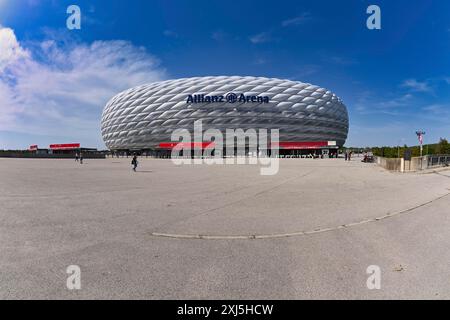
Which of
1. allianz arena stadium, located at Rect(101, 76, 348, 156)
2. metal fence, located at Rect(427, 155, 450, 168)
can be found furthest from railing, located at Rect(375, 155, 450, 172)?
allianz arena stadium, located at Rect(101, 76, 348, 156)

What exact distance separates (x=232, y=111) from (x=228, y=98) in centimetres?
421

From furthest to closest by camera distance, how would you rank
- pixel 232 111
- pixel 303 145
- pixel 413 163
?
Result: 1. pixel 232 111
2. pixel 303 145
3. pixel 413 163

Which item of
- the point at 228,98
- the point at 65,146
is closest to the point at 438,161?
the point at 228,98

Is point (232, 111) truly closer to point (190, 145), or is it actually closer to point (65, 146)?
point (190, 145)

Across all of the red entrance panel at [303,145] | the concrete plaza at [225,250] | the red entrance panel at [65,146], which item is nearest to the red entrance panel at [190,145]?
the red entrance panel at [303,145]

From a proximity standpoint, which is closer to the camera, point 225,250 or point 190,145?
point 225,250

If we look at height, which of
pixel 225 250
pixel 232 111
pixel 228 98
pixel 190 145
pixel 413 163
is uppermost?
pixel 228 98

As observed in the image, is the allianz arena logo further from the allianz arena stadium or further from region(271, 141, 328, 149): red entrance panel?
region(271, 141, 328, 149): red entrance panel

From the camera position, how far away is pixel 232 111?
77000mm

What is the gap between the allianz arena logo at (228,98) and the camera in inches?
3029

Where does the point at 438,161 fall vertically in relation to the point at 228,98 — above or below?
below

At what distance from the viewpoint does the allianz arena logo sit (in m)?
76.9
